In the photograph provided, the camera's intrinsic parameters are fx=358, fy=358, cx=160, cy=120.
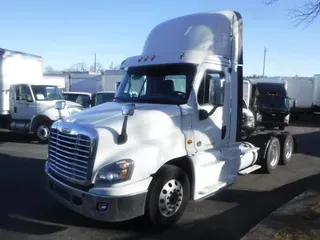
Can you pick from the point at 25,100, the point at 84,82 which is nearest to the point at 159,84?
the point at 25,100

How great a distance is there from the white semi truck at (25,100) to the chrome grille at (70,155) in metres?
8.48

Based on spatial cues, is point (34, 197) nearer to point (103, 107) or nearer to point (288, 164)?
point (103, 107)

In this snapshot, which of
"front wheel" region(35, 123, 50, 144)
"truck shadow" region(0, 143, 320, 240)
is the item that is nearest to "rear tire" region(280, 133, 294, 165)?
"truck shadow" region(0, 143, 320, 240)

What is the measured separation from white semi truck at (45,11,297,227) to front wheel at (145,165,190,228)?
1 centimetres

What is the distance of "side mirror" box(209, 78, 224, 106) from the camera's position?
221 inches

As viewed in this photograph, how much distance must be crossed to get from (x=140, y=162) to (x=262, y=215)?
252 cm

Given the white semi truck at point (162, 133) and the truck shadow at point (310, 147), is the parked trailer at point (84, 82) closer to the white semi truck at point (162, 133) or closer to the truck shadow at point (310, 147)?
the truck shadow at point (310, 147)

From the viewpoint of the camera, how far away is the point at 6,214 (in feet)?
19.3

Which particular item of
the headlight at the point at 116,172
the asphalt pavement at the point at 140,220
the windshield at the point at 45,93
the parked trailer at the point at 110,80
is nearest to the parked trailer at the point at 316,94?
the parked trailer at the point at 110,80

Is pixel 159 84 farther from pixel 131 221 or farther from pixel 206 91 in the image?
pixel 131 221

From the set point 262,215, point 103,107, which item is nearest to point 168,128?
point 103,107

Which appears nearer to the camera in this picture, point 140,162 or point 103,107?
point 140,162

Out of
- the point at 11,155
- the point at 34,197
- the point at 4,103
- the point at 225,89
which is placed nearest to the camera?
the point at 225,89

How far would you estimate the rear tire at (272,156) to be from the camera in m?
8.94
